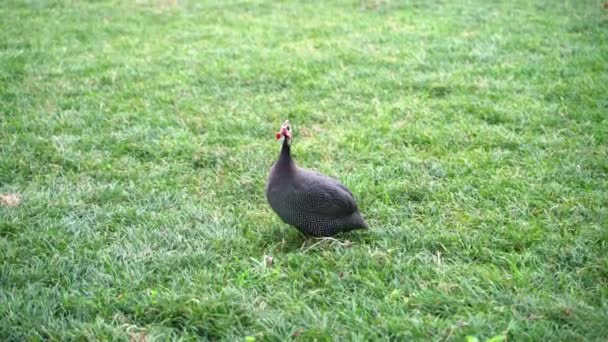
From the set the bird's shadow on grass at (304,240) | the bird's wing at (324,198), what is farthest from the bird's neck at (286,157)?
the bird's shadow on grass at (304,240)

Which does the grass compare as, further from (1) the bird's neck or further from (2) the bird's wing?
(1) the bird's neck

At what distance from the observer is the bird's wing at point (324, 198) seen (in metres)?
3.47

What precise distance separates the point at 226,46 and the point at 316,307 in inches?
227

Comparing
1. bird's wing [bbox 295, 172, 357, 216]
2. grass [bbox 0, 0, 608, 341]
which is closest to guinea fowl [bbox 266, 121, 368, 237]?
bird's wing [bbox 295, 172, 357, 216]

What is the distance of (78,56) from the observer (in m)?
7.49

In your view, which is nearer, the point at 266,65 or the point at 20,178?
the point at 20,178

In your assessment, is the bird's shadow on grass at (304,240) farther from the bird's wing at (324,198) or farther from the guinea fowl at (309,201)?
the bird's wing at (324,198)

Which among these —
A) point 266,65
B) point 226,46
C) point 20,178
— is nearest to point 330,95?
point 266,65

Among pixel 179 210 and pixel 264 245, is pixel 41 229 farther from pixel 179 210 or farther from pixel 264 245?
pixel 264 245

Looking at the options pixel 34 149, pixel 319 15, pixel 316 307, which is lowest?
pixel 316 307

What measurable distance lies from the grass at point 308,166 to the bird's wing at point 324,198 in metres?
0.21

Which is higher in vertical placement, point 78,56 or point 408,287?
point 78,56

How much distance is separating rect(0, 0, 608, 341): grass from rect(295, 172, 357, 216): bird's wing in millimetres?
207

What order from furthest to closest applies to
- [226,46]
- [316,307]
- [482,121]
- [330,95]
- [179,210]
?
[226,46] < [330,95] < [482,121] < [179,210] < [316,307]
